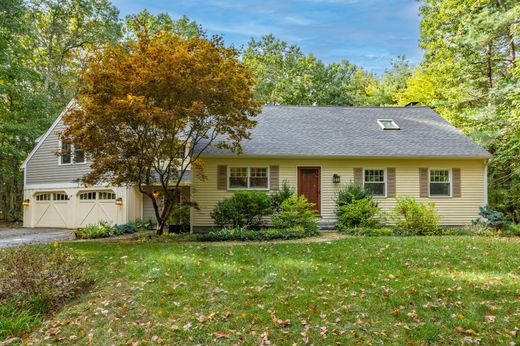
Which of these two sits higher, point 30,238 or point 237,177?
point 237,177

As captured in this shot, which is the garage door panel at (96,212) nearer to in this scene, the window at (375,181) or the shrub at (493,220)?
the window at (375,181)

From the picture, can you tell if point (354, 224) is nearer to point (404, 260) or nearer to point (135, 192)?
point (404, 260)

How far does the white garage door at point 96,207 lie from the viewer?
574 inches

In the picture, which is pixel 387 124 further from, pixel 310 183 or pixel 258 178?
pixel 258 178

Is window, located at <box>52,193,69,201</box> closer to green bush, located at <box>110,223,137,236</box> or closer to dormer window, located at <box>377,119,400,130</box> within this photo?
green bush, located at <box>110,223,137,236</box>

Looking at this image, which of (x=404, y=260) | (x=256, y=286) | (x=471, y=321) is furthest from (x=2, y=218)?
(x=471, y=321)

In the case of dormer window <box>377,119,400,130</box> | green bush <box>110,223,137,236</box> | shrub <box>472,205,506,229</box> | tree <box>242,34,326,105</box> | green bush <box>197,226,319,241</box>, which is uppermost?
tree <box>242,34,326,105</box>

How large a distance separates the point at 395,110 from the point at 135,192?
12399 millimetres

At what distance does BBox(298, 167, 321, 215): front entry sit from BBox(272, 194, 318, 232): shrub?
5.35ft

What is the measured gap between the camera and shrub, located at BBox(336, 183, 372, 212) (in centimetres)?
1220

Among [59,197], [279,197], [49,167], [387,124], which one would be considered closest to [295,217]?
[279,197]

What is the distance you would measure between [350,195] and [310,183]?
155 cm

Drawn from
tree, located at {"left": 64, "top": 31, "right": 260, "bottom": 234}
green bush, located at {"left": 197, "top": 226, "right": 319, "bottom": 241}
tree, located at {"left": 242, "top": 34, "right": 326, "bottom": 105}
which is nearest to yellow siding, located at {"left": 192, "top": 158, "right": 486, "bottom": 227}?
green bush, located at {"left": 197, "top": 226, "right": 319, "bottom": 241}

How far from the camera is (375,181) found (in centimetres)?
1308
